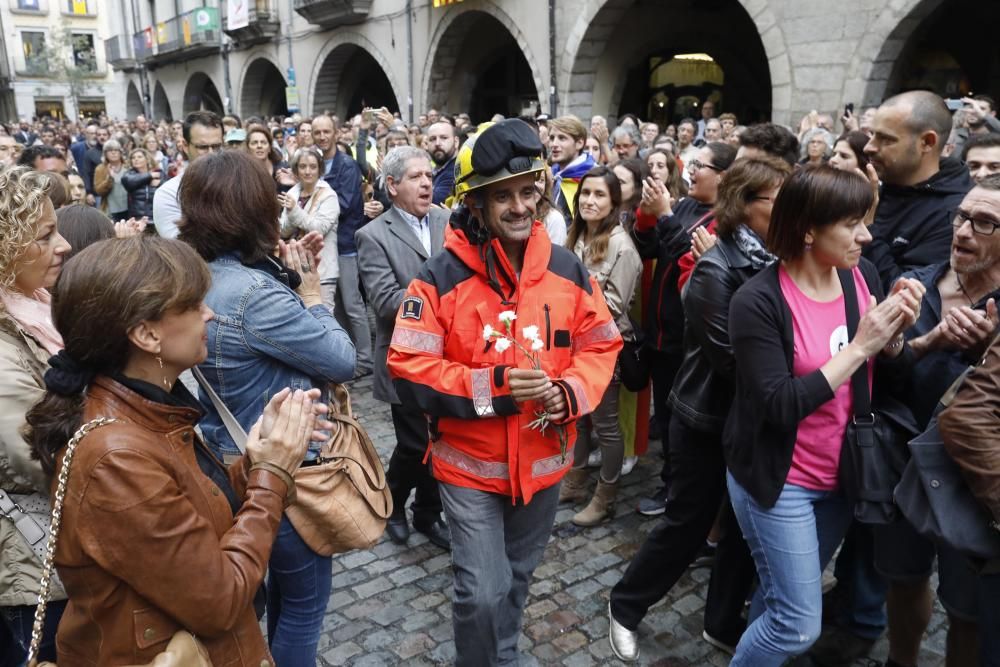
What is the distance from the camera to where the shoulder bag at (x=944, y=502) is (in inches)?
82.0

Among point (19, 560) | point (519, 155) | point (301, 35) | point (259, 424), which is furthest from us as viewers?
point (301, 35)

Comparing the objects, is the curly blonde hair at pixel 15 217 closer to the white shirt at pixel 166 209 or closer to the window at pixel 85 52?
the white shirt at pixel 166 209

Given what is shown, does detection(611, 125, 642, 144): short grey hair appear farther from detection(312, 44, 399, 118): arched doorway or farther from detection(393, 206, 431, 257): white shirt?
detection(312, 44, 399, 118): arched doorway

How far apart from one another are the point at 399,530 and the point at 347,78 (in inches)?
913

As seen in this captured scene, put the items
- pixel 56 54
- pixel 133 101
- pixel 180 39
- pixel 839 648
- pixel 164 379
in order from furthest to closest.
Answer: pixel 56 54, pixel 133 101, pixel 180 39, pixel 839 648, pixel 164 379

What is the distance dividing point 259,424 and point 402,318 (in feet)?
2.53

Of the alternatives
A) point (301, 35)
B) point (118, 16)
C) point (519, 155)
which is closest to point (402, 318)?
point (519, 155)

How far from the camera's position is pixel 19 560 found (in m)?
2.20

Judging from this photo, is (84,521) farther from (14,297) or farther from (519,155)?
(519,155)

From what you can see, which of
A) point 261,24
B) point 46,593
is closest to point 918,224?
point 46,593

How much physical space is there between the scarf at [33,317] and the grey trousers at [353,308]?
4491 millimetres

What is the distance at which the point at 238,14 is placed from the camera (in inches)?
974

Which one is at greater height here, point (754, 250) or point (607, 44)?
point (607, 44)

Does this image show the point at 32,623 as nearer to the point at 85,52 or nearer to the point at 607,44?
the point at 607,44
